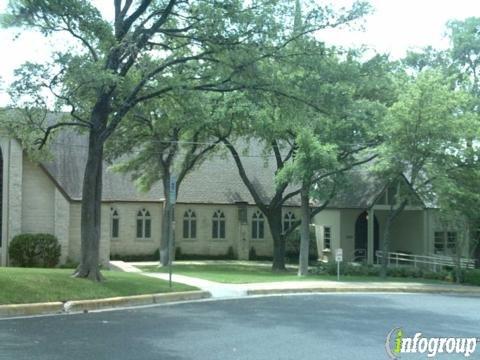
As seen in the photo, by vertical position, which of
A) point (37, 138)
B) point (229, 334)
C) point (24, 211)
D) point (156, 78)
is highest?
point (156, 78)

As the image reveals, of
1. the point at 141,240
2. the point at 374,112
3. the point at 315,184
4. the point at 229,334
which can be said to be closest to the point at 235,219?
the point at 141,240

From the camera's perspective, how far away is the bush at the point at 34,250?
26.8 metres

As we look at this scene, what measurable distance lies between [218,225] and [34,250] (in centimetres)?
1477

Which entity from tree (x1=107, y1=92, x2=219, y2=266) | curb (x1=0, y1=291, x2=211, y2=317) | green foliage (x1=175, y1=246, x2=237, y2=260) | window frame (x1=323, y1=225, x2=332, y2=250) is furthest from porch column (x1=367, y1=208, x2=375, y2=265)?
→ curb (x1=0, y1=291, x2=211, y2=317)

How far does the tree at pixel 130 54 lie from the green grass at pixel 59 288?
3.39 feet

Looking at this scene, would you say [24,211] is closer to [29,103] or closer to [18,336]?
[29,103]

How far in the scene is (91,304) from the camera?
1388cm

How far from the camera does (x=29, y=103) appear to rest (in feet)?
52.7

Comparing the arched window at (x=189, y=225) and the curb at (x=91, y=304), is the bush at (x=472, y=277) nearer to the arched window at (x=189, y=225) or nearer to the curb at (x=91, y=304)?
the curb at (x=91, y=304)

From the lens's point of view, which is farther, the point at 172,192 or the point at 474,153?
the point at 474,153

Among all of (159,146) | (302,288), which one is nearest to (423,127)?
(302,288)

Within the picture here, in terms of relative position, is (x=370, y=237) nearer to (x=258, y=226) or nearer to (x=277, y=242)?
(x=277, y=242)

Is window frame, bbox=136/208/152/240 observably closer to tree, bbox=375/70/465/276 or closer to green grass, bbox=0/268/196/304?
tree, bbox=375/70/465/276

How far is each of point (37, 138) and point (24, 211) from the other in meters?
9.77
